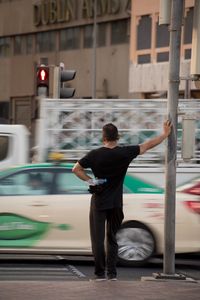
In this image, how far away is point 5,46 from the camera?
46031 millimetres

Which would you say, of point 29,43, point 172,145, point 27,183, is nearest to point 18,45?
point 29,43

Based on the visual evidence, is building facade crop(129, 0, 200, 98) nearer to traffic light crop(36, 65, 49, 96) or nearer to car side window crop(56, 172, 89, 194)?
traffic light crop(36, 65, 49, 96)

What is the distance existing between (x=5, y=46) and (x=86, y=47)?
7.66 m

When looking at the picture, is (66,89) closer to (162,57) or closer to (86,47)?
(162,57)

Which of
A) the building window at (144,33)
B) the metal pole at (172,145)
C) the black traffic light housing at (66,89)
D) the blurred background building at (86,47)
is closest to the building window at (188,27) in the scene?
the blurred background building at (86,47)

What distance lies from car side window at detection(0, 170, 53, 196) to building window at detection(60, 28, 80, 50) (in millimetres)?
29966

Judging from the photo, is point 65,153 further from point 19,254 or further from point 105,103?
point 19,254

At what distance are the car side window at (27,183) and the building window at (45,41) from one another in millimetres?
31513

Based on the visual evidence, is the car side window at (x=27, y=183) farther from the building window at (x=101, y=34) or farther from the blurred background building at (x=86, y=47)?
the building window at (x=101, y=34)

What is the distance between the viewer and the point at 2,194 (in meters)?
11.1

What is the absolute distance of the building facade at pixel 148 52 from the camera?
31281 mm

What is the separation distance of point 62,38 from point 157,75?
36.9ft

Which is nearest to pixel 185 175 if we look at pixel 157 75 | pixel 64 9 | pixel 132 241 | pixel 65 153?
pixel 132 241

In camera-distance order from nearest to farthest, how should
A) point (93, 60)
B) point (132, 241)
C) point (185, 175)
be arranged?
point (132, 241)
point (185, 175)
point (93, 60)
